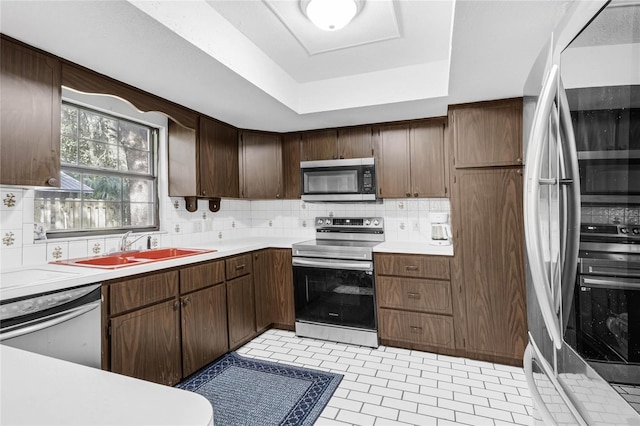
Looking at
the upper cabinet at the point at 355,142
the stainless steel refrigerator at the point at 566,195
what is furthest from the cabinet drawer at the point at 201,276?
the stainless steel refrigerator at the point at 566,195

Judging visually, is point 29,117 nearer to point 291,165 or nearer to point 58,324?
point 58,324

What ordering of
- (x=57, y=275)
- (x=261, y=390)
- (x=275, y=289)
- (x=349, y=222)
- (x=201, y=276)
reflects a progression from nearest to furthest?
(x=57, y=275)
(x=261, y=390)
(x=201, y=276)
(x=275, y=289)
(x=349, y=222)

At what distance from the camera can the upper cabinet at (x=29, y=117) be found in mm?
1605

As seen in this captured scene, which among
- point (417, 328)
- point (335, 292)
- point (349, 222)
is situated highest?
point (349, 222)

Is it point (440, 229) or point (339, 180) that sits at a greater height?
point (339, 180)

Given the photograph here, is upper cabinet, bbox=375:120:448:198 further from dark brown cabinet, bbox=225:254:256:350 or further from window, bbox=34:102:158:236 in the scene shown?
window, bbox=34:102:158:236

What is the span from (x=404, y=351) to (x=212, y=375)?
157 centimetres

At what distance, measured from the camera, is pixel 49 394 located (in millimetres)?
545

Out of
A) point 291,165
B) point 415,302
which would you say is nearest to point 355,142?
point 291,165

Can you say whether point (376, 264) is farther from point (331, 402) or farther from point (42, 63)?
point (42, 63)

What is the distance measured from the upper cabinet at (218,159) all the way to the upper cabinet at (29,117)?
1.19m

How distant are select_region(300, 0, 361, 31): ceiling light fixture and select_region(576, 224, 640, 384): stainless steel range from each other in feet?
5.37

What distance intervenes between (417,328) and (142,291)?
2.14 meters

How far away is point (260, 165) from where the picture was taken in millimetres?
3602
